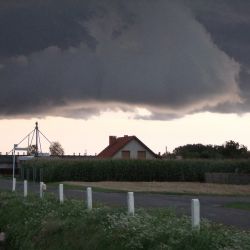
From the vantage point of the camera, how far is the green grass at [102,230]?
12.3m

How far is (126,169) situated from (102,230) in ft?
194

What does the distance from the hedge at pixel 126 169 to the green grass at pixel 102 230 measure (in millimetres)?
46328

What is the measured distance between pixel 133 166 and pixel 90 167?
17.5 ft

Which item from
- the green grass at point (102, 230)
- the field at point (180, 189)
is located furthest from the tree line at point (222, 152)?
the green grass at point (102, 230)

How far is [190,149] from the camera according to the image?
142250mm

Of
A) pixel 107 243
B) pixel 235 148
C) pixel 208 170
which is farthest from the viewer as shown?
pixel 235 148

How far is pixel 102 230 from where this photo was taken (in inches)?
612

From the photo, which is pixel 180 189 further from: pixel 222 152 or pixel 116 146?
pixel 222 152

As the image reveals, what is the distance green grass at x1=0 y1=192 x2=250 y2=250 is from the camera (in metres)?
12.3

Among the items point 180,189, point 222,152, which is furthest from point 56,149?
point 180,189

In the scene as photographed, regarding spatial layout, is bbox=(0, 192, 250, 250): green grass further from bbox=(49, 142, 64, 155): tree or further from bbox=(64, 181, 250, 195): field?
bbox=(49, 142, 64, 155): tree

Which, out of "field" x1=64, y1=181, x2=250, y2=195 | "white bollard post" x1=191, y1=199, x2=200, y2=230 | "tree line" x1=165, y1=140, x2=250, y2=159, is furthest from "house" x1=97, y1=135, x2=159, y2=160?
"white bollard post" x1=191, y1=199, x2=200, y2=230

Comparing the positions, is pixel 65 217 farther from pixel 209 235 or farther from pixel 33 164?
pixel 33 164

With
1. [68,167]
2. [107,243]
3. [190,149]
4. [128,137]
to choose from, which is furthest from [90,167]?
[190,149]
